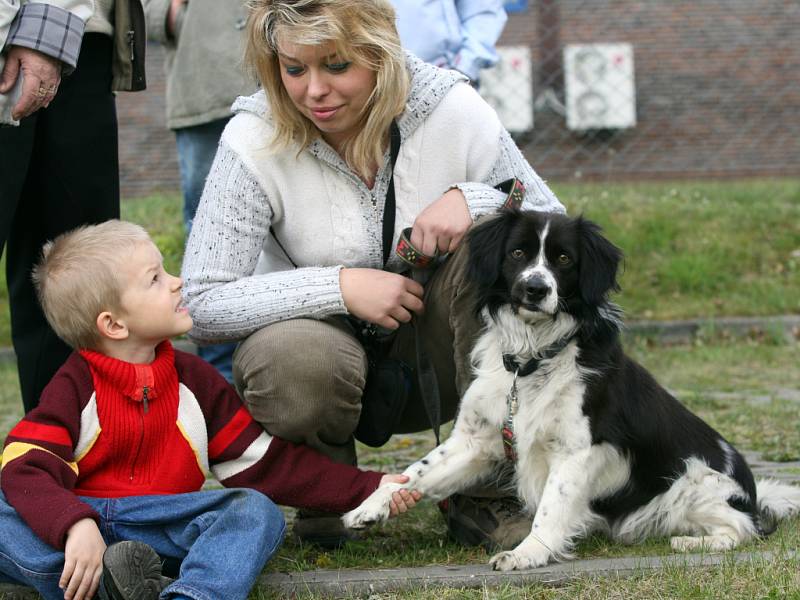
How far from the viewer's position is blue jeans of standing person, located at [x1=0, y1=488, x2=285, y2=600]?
268 centimetres

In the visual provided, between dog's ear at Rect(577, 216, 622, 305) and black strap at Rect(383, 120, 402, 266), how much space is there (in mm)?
591

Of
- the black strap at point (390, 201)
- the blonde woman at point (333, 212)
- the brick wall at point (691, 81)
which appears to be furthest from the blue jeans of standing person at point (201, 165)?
the brick wall at point (691, 81)

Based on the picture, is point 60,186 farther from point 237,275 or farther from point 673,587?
point 673,587

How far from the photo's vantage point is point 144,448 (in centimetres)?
297

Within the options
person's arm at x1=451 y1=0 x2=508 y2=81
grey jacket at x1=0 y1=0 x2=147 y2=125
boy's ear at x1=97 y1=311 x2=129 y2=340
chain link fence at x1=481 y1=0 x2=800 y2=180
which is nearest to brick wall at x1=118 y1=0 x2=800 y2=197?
chain link fence at x1=481 y1=0 x2=800 y2=180

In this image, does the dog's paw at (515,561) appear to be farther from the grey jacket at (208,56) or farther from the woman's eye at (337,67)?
the grey jacket at (208,56)

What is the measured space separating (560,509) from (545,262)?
2.23 ft

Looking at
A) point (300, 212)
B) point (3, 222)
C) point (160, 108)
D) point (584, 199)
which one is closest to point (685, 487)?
point (300, 212)

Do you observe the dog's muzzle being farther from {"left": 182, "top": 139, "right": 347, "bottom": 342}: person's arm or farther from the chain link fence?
the chain link fence

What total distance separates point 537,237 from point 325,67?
775mm

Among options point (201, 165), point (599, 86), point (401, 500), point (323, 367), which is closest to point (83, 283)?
point (323, 367)

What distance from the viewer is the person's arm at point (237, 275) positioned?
130 inches

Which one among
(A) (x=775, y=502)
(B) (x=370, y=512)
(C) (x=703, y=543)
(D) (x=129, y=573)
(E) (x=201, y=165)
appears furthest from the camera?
(E) (x=201, y=165)

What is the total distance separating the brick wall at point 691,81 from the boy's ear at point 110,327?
1025 centimetres
